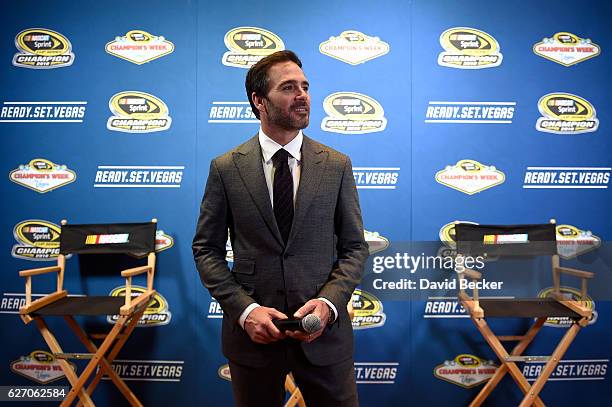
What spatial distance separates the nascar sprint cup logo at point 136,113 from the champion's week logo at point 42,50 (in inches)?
20.2

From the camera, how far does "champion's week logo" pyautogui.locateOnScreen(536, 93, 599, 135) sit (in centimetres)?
315

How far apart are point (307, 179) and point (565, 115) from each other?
2587mm

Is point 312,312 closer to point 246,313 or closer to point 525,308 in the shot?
point 246,313

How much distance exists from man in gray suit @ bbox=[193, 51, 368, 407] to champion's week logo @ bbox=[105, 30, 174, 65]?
197cm

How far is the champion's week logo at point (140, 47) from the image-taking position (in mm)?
3192

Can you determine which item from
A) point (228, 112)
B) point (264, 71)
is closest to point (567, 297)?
point (264, 71)

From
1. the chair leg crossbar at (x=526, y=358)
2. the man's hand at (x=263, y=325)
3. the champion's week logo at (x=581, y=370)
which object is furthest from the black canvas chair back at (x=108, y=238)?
the champion's week logo at (x=581, y=370)

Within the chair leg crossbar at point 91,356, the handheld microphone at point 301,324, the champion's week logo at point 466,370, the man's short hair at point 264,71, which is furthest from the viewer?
the champion's week logo at point 466,370

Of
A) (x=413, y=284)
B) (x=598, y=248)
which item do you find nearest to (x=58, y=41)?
(x=413, y=284)

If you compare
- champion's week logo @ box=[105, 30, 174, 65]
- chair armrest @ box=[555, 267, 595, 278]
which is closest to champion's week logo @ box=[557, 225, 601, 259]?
chair armrest @ box=[555, 267, 595, 278]

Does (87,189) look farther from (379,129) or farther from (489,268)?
(489,268)

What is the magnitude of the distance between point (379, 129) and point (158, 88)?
1676 mm

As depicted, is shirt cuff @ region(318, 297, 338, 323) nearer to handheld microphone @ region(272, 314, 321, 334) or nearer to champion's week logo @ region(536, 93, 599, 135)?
handheld microphone @ region(272, 314, 321, 334)

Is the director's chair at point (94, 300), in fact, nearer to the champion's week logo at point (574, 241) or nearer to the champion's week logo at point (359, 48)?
the champion's week logo at point (359, 48)
